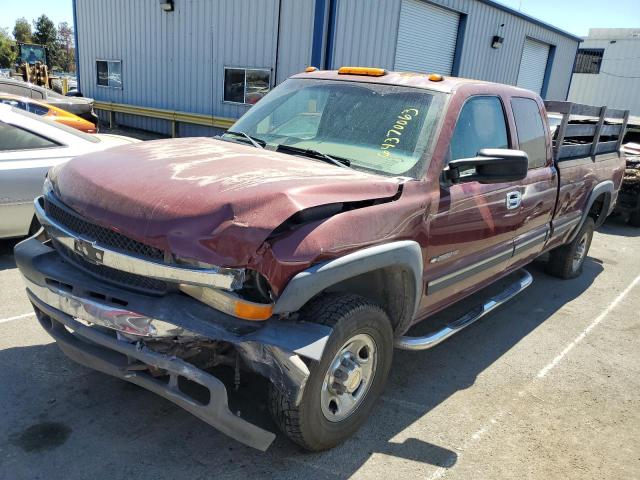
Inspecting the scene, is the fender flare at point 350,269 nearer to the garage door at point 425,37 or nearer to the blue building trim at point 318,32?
the blue building trim at point 318,32

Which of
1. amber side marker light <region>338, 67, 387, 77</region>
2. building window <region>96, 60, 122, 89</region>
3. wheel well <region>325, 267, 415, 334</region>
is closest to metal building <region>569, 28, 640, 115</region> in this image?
building window <region>96, 60, 122, 89</region>

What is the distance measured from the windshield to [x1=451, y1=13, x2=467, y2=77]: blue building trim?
1264 centimetres

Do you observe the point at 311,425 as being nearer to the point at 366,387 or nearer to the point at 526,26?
the point at 366,387

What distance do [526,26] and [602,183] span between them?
14183mm

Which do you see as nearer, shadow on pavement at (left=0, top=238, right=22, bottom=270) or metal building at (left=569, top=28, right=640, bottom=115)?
shadow on pavement at (left=0, top=238, right=22, bottom=270)

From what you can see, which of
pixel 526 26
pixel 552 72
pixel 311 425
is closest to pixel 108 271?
pixel 311 425

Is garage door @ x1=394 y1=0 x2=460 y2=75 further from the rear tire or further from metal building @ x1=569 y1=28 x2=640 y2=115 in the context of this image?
metal building @ x1=569 y1=28 x2=640 y2=115

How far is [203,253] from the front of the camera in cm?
230

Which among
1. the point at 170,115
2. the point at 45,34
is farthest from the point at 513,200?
the point at 45,34

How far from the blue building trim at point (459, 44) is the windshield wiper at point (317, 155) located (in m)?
13.4

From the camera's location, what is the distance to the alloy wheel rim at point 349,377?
2.76 meters

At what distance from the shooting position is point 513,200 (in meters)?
4.04

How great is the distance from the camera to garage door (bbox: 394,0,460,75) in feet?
43.9

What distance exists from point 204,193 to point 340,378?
46.4 inches
